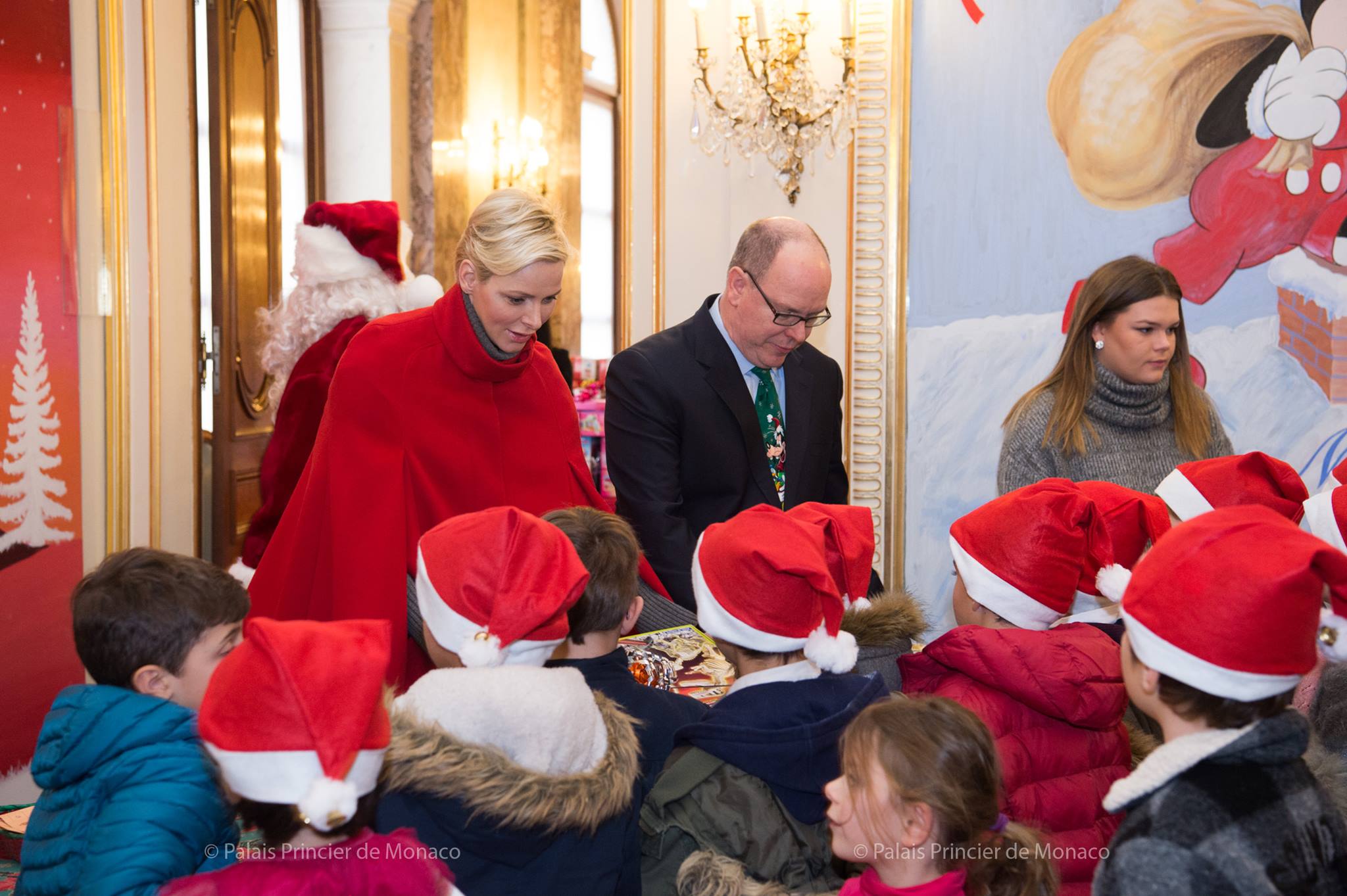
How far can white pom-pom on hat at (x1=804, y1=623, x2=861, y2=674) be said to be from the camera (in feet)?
6.17

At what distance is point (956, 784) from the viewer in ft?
4.99

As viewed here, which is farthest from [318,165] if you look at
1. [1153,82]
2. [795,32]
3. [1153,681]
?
[1153,681]

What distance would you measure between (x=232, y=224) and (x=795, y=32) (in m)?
2.88

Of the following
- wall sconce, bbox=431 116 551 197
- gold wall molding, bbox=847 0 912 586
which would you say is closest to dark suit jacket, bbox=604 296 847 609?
gold wall molding, bbox=847 0 912 586

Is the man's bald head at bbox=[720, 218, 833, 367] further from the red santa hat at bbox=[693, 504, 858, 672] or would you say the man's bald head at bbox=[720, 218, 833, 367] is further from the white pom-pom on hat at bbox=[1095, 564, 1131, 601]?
the red santa hat at bbox=[693, 504, 858, 672]

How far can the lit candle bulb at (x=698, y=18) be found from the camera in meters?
4.67

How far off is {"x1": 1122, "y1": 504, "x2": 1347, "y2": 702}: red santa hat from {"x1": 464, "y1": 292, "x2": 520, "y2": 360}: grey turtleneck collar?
5.67 ft

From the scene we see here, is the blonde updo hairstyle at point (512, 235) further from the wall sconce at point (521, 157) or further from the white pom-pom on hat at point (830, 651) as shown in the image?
the wall sconce at point (521, 157)

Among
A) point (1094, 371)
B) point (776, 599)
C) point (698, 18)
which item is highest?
point (698, 18)

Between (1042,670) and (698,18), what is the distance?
3.67 meters

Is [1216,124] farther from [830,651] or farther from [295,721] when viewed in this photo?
[295,721]

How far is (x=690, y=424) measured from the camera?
3.19 m

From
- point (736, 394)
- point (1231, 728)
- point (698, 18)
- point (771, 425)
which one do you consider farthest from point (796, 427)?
point (698, 18)

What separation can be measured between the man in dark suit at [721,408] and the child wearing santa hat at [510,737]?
120 cm
